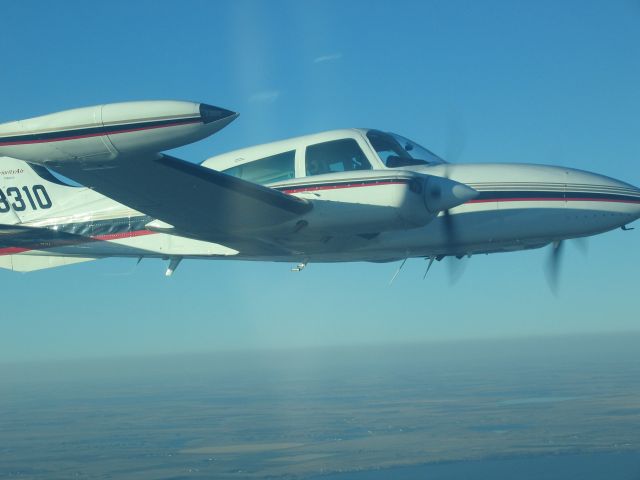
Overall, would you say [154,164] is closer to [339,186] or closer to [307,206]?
[307,206]

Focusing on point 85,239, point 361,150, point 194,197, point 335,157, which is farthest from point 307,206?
point 85,239

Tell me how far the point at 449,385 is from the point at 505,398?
1977 inches

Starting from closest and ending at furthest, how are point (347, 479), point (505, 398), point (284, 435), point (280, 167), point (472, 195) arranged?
point (472, 195), point (280, 167), point (347, 479), point (284, 435), point (505, 398)

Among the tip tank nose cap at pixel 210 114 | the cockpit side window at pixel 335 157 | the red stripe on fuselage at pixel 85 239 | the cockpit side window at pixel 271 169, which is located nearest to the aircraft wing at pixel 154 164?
the tip tank nose cap at pixel 210 114

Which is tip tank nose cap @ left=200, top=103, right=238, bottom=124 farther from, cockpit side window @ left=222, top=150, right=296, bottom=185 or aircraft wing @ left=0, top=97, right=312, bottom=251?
cockpit side window @ left=222, top=150, right=296, bottom=185

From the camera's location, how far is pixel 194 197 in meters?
11.7

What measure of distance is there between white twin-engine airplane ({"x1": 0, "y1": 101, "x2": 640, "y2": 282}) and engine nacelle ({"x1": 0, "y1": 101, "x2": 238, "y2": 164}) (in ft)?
2.02

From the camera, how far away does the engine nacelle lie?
820cm

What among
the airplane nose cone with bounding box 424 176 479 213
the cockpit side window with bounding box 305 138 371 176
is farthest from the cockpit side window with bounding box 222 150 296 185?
the airplane nose cone with bounding box 424 176 479 213

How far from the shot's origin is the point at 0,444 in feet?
344

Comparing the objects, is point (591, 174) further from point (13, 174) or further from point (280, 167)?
point (13, 174)

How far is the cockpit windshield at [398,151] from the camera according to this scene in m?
13.2

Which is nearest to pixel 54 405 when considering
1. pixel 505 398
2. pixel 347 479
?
pixel 505 398

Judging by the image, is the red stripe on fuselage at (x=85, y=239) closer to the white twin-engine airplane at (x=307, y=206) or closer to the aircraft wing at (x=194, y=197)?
the white twin-engine airplane at (x=307, y=206)
